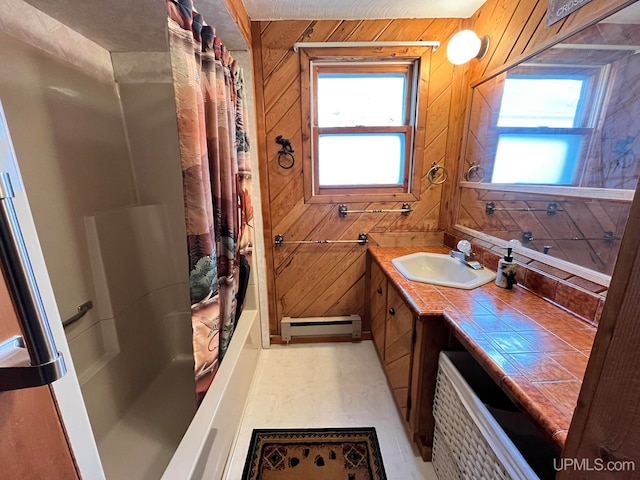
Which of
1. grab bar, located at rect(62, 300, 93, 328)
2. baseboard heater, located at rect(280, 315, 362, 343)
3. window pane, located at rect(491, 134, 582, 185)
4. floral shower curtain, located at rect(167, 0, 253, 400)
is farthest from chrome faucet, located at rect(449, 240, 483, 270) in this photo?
grab bar, located at rect(62, 300, 93, 328)

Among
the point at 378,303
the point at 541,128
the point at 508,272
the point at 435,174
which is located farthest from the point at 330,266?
the point at 541,128

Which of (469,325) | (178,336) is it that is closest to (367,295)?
(469,325)

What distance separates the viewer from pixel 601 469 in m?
0.43

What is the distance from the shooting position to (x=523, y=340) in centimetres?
94

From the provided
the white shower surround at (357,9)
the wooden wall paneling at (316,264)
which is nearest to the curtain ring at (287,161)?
the wooden wall paneling at (316,264)

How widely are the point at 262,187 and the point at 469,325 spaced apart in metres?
1.54

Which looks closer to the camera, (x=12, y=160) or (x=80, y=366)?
(x=12, y=160)

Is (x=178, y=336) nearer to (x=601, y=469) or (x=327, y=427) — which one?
(x=327, y=427)

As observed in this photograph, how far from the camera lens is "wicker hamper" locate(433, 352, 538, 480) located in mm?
747

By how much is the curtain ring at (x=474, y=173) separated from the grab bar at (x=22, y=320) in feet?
6.40

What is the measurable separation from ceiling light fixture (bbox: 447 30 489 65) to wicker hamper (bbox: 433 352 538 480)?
1.68 m

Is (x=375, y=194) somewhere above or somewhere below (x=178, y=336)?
above

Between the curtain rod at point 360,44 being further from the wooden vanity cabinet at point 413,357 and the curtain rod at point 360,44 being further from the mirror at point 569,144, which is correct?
the wooden vanity cabinet at point 413,357

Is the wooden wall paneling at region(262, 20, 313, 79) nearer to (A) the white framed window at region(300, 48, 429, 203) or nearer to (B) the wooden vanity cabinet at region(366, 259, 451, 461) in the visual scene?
(A) the white framed window at region(300, 48, 429, 203)
